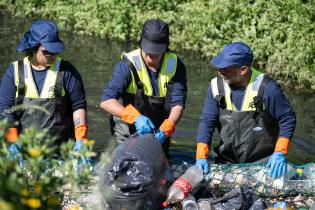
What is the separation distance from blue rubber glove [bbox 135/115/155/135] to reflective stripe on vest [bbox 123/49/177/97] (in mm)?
347

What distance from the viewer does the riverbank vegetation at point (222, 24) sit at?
11.2m

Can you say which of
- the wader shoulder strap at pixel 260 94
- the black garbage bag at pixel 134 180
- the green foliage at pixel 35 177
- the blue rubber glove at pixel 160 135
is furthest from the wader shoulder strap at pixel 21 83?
the green foliage at pixel 35 177

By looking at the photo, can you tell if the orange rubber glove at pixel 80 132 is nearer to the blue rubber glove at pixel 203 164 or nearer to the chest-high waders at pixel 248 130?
the blue rubber glove at pixel 203 164

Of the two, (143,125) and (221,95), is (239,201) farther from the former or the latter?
(143,125)

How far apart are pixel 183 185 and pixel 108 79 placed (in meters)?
5.85

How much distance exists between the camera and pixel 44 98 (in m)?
6.02

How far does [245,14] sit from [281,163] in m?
7.10

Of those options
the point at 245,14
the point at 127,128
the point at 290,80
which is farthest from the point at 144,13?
the point at 127,128

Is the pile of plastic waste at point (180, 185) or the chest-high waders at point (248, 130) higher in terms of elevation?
the chest-high waders at point (248, 130)

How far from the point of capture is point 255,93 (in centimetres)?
603

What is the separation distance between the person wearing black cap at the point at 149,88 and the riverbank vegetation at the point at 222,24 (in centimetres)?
510

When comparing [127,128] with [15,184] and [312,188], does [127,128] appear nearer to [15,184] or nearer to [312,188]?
[312,188]

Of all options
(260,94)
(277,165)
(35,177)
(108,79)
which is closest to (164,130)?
(260,94)

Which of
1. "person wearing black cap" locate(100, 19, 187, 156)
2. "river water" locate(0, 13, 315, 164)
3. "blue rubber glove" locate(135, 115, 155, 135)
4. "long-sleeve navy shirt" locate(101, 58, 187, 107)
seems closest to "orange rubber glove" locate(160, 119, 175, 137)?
"person wearing black cap" locate(100, 19, 187, 156)
